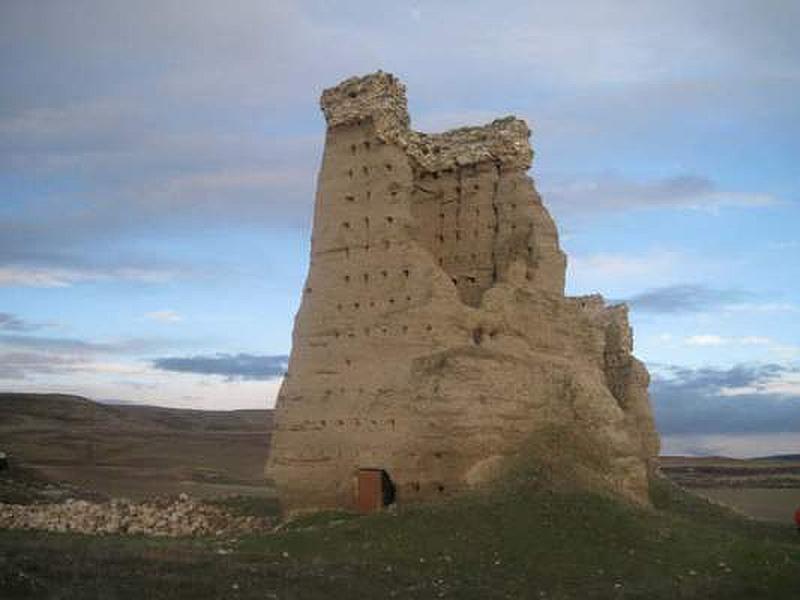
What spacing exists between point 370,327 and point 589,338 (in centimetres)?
565

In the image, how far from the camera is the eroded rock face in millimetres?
19422

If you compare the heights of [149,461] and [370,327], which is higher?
[370,327]

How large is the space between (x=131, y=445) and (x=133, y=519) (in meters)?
52.1

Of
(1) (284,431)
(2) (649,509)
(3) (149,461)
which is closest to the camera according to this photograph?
(2) (649,509)

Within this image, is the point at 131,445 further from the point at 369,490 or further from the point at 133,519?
the point at 369,490

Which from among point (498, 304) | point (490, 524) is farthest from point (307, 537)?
point (498, 304)

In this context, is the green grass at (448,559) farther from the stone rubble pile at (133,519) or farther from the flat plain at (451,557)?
the stone rubble pile at (133,519)

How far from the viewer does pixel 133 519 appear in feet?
75.9

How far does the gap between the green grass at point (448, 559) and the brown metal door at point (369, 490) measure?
462mm

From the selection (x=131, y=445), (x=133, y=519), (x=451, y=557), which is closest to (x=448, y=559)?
(x=451, y=557)

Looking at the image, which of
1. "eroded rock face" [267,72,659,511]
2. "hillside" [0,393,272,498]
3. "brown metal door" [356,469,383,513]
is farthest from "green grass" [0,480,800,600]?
"hillside" [0,393,272,498]

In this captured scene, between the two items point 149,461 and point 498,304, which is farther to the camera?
point 149,461

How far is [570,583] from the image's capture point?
1459 cm

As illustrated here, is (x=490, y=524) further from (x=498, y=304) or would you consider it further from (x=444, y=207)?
(x=444, y=207)
